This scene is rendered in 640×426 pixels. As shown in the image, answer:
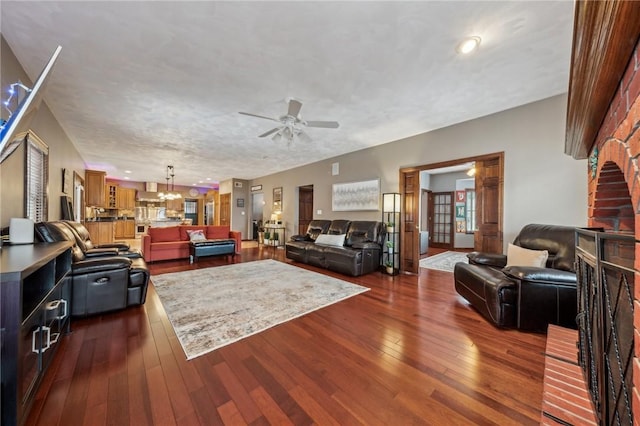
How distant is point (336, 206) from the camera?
6.09 metres

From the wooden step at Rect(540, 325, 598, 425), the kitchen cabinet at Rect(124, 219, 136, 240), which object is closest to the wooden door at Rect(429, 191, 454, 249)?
the wooden step at Rect(540, 325, 598, 425)

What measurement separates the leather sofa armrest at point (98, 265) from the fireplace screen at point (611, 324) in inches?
150

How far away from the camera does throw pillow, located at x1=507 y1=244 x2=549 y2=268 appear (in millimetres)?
2572

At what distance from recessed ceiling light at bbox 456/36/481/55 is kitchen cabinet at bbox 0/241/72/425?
3.35 m

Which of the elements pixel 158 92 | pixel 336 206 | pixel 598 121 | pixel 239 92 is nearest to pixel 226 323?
pixel 239 92

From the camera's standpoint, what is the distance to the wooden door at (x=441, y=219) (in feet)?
25.8

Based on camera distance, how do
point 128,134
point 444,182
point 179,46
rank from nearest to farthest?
point 179,46 < point 128,134 < point 444,182

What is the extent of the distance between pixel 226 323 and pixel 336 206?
4.15 metres

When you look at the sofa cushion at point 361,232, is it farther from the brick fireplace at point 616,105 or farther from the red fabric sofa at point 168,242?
the brick fireplace at point 616,105

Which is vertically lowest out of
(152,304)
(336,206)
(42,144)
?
(152,304)

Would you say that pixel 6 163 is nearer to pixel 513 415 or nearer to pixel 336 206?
pixel 513 415

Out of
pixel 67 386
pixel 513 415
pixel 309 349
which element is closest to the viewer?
pixel 513 415

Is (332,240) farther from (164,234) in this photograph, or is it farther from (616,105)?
(616,105)

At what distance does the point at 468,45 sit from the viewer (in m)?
2.05
